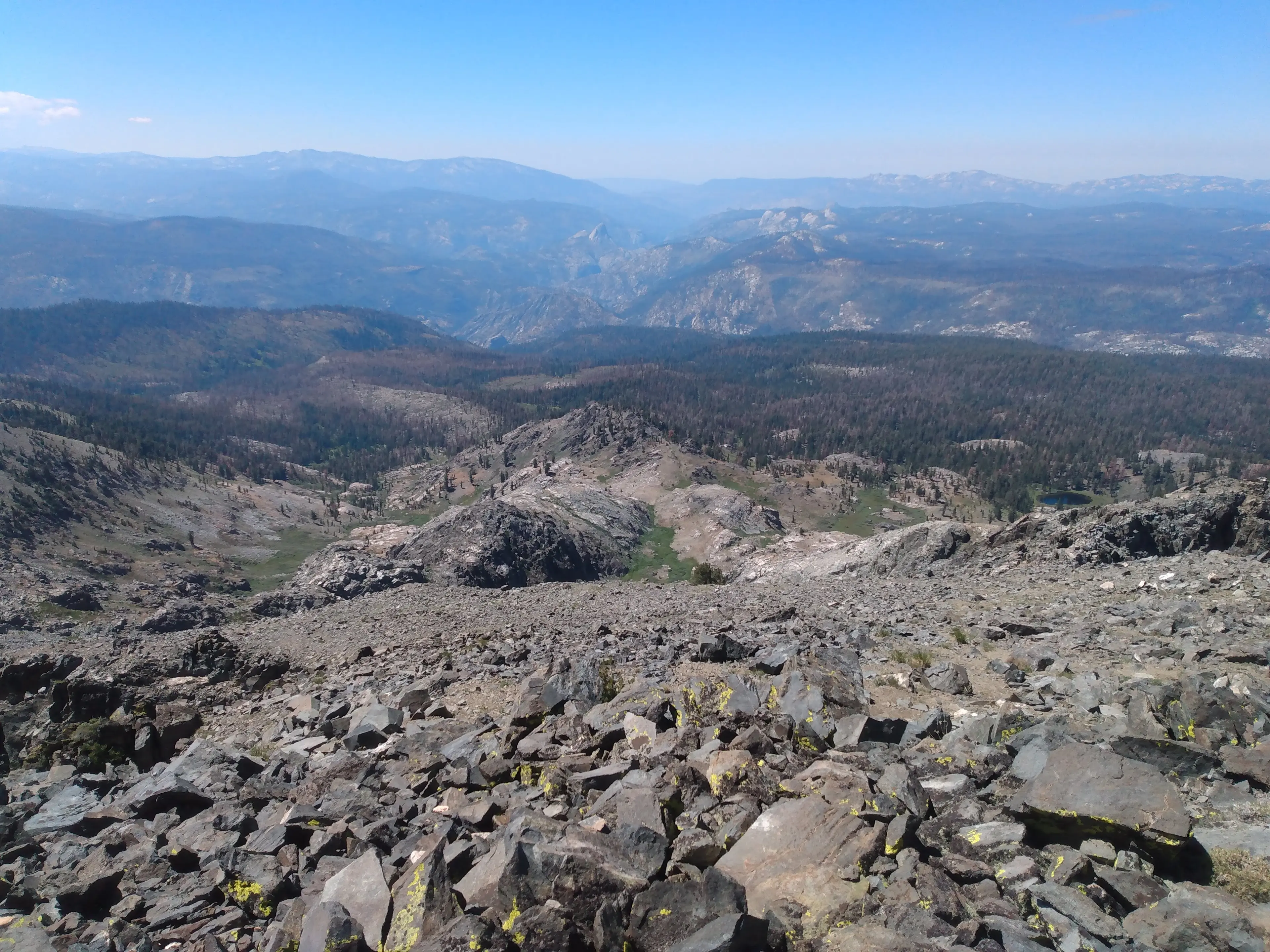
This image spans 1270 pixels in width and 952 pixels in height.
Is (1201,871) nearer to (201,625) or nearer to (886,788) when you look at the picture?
(886,788)

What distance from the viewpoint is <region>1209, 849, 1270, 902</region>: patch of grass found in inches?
307

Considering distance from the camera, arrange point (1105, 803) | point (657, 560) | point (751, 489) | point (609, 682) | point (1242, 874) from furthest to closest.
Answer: point (751, 489) → point (657, 560) → point (609, 682) → point (1105, 803) → point (1242, 874)

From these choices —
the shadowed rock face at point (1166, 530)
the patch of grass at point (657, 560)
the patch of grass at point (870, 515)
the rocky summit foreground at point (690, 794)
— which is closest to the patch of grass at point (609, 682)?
the rocky summit foreground at point (690, 794)

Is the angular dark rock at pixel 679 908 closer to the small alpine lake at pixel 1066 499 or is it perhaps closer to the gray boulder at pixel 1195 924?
the gray boulder at pixel 1195 924

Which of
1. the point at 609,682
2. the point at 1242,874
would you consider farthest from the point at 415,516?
the point at 1242,874

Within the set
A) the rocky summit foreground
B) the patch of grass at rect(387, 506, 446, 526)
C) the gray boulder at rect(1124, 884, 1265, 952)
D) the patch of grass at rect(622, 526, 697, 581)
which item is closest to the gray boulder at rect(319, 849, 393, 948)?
the rocky summit foreground

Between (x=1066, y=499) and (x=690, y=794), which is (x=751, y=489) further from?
(x=690, y=794)

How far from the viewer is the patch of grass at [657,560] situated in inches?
3794

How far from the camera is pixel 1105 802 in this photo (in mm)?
8719

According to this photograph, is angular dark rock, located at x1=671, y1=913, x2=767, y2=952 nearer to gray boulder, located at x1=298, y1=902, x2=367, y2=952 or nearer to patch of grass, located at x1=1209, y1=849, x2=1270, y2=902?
gray boulder, located at x1=298, y1=902, x2=367, y2=952

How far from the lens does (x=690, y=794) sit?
10.4m

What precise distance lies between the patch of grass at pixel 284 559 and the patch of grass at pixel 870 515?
89.7m

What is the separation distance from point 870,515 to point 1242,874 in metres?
131

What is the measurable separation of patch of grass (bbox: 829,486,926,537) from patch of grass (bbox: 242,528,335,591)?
294 feet
